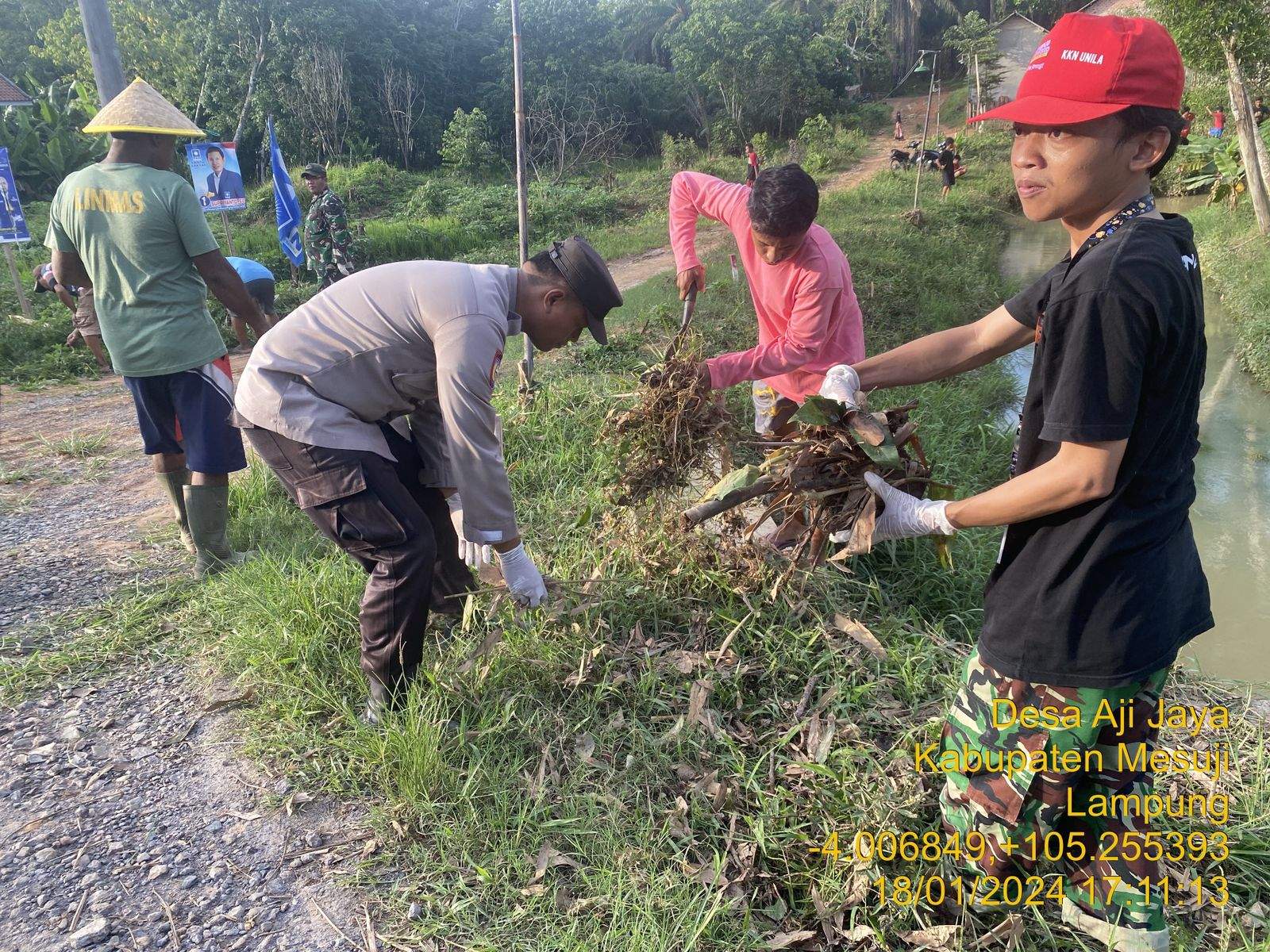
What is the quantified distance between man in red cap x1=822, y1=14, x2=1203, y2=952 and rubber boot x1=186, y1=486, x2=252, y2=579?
290 cm

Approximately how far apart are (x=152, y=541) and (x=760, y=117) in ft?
90.4

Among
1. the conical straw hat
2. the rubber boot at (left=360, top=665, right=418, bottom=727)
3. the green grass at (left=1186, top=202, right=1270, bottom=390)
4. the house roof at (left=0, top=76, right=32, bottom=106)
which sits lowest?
the green grass at (left=1186, top=202, right=1270, bottom=390)

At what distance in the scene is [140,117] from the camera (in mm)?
3146

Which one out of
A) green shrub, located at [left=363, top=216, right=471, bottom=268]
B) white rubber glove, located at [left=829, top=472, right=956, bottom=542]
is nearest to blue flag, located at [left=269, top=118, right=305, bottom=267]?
green shrub, located at [left=363, top=216, right=471, bottom=268]

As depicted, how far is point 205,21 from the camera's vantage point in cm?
1931

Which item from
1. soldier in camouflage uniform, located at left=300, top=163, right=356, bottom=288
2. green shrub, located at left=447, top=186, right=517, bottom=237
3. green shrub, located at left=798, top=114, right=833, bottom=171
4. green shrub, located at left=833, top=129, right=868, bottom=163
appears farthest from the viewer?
green shrub, located at left=833, top=129, right=868, bottom=163

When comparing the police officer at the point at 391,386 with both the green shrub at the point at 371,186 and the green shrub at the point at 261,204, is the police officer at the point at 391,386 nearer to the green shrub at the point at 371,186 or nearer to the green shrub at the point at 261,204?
the green shrub at the point at 261,204

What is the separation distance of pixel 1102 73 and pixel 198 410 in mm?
3318

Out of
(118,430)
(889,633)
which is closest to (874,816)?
(889,633)

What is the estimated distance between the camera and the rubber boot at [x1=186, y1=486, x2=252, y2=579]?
3.38 m

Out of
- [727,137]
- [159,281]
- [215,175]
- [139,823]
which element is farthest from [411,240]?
[727,137]

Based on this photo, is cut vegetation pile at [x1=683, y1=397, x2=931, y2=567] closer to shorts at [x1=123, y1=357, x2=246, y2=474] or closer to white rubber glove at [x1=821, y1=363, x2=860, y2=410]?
white rubber glove at [x1=821, y1=363, x2=860, y2=410]

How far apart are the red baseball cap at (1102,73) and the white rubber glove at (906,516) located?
2.68 feet

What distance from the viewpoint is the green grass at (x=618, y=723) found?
2049mm
